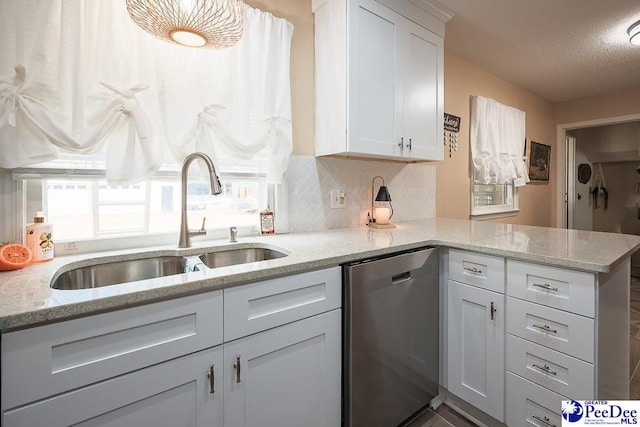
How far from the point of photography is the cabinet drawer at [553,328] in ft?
3.80

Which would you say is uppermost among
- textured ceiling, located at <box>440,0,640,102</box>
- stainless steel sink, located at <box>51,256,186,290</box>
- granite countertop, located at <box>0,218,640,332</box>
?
textured ceiling, located at <box>440,0,640,102</box>

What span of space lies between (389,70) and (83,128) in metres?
1.60

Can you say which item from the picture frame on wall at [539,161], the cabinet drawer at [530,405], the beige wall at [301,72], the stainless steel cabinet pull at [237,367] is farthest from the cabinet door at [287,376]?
the picture frame on wall at [539,161]

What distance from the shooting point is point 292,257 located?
122 cm

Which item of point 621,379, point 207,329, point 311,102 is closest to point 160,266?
point 207,329

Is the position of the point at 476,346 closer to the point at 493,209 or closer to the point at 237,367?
the point at 237,367

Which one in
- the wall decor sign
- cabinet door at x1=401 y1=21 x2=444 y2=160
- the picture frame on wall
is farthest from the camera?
the picture frame on wall

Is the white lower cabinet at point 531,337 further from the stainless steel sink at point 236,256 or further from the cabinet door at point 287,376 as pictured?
the stainless steel sink at point 236,256

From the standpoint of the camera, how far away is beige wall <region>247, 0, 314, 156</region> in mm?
1874

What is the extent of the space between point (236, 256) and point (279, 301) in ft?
1.68

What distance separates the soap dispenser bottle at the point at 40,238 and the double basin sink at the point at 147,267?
124 mm

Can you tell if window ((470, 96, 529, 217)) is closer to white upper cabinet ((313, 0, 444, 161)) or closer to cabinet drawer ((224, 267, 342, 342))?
white upper cabinet ((313, 0, 444, 161))

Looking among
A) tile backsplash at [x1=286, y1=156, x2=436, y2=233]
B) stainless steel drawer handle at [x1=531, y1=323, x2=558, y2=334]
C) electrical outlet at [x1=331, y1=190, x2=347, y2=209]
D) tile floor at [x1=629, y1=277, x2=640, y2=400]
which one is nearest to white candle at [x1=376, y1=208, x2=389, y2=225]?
tile backsplash at [x1=286, y1=156, x2=436, y2=233]

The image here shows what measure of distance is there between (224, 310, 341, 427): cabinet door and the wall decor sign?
7.24 ft
